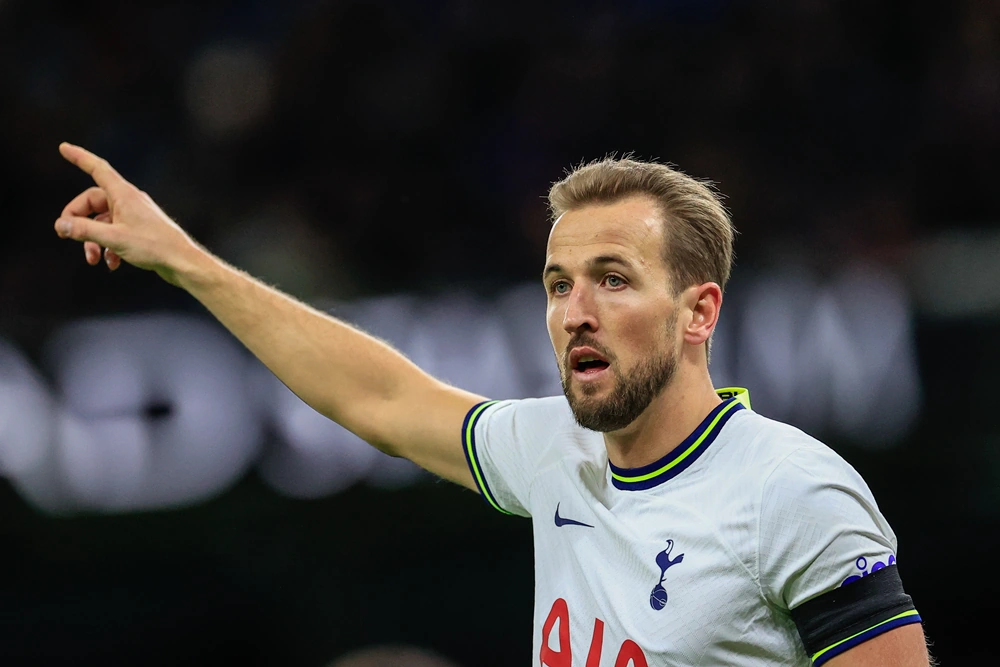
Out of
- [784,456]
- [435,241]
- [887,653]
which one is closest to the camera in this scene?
[887,653]

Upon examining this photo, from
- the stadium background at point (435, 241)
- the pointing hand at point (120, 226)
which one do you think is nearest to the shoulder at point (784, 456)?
the pointing hand at point (120, 226)

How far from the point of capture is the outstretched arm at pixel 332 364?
2883 mm

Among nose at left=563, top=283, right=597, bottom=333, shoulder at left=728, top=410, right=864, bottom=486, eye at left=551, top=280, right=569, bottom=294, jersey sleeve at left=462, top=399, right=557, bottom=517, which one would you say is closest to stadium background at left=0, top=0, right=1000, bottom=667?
jersey sleeve at left=462, top=399, right=557, bottom=517

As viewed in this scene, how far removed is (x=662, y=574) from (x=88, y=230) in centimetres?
162

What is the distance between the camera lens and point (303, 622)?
4785mm

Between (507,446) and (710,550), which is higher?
(507,446)

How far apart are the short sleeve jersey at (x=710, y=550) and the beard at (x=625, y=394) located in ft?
0.44

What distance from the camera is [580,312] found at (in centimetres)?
246

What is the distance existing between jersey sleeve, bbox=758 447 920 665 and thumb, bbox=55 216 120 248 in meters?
1.70

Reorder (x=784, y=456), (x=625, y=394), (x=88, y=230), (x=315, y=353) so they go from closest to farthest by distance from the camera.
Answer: (x=784, y=456) → (x=625, y=394) → (x=88, y=230) → (x=315, y=353)

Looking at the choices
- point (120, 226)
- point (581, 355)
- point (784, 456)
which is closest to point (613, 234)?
point (581, 355)

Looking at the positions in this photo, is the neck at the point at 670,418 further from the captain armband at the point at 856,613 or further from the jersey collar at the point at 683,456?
the captain armband at the point at 856,613

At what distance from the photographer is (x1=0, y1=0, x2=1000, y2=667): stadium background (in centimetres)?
475

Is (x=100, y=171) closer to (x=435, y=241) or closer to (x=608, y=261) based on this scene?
(x=608, y=261)
